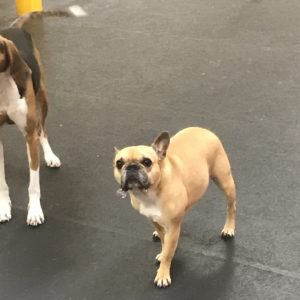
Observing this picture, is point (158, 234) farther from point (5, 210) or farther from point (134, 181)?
point (5, 210)

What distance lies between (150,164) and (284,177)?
138 centimetres

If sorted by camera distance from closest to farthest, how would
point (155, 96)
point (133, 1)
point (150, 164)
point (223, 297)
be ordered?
1. point (150, 164)
2. point (223, 297)
3. point (155, 96)
4. point (133, 1)

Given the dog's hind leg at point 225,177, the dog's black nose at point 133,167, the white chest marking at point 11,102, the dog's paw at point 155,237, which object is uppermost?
the dog's black nose at point 133,167

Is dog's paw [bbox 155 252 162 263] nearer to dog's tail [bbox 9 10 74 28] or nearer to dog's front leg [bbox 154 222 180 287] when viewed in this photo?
dog's front leg [bbox 154 222 180 287]

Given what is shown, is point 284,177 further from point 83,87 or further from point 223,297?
point 83,87

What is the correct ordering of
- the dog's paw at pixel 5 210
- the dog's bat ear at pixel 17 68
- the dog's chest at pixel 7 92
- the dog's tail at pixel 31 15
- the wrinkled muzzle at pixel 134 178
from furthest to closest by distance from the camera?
the dog's tail at pixel 31 15
the dog's paw at pixel 5 210
the dog's chest at pixel 7 92
the dog's bat ear at pixel 17 68
the wrinkled muzzle at pixel 134 178

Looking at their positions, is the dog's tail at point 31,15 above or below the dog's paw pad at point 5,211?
above

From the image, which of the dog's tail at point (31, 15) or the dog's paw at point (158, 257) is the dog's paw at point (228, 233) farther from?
the dog's tail at point (31, 15)

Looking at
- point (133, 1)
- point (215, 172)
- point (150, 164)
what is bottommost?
point (133, 1)

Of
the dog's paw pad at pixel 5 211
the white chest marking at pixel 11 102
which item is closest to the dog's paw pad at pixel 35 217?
the dog's paw pad at pixel 5 211

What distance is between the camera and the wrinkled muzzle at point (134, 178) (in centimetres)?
242

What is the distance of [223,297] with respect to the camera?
9.02ft

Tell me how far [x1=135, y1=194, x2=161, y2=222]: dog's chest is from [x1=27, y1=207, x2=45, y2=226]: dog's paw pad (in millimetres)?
907

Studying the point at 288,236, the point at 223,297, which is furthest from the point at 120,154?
the point at 288,236
